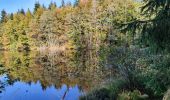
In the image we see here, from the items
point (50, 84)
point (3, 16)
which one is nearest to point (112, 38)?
point (50, 84)

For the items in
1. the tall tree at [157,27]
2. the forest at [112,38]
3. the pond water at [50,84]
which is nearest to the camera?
the tall tree at [157,27]

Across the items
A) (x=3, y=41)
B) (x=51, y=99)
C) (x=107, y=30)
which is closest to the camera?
(x=51, y=99)

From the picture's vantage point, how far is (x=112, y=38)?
5250 cm

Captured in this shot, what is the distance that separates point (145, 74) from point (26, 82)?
19335 mm

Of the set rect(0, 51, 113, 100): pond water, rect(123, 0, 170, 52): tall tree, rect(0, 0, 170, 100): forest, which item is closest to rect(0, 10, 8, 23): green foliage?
rect(0, 0, 170, 100): forest

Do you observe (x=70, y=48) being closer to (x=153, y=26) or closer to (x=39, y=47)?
(x=39, y=47)

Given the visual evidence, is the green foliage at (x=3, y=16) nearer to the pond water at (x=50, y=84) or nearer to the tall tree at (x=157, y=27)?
the pond water at (x=50, y=84)

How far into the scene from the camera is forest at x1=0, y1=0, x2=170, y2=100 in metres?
8.29

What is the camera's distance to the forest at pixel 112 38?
27.2 feet

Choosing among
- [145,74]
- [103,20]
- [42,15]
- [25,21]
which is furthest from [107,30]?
[145,74]

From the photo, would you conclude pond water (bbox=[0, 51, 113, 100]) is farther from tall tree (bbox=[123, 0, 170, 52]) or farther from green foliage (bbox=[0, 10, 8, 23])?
green foliage (bbox=[0, 10, 8, 23])

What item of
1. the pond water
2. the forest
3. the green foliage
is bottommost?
the pond water

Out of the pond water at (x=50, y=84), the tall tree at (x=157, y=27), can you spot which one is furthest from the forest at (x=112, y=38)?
the pond water at (x=50, y=84)

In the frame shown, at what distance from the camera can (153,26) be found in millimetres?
7918
